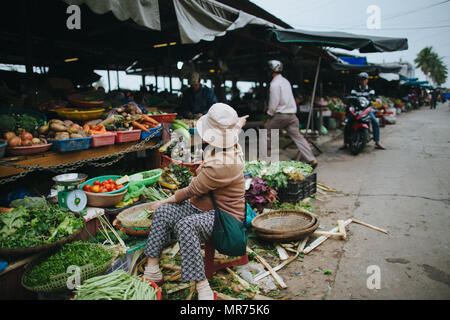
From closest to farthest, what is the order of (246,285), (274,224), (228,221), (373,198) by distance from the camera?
(228,221) → (246,285) → (274,224) → (373,198)

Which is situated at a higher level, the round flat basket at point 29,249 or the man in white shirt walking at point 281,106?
the man in white shirt walking at point 281,106

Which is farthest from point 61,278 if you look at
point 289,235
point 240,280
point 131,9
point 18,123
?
point 131,9

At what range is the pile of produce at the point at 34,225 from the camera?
2504 millimetres

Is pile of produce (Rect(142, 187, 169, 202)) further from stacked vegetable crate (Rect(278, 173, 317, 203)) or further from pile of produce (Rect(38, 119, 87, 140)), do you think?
stacked vegetable crate (Rect(278, 173, 317, 203))

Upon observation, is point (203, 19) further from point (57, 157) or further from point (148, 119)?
point (57, 157)

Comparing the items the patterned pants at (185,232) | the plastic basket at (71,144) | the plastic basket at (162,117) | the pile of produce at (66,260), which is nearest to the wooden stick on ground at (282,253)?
the patterned pants at (185,232)

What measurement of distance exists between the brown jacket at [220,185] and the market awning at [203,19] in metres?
2.66

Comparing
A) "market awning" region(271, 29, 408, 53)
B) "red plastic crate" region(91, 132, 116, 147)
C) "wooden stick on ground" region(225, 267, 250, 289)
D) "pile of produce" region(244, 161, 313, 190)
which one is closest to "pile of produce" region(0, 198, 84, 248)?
"red plastic crate" region(91, 132, 116, 147)

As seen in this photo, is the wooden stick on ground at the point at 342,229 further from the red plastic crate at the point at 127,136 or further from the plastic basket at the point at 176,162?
the red plastic crate at the point at 127,136

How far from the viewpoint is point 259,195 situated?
4.41 metres

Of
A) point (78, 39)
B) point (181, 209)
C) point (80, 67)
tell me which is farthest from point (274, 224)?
point (78, 39)

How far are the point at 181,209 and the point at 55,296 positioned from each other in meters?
1.27

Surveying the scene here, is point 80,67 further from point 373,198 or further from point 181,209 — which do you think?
point 373,198

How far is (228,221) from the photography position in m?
2.71
